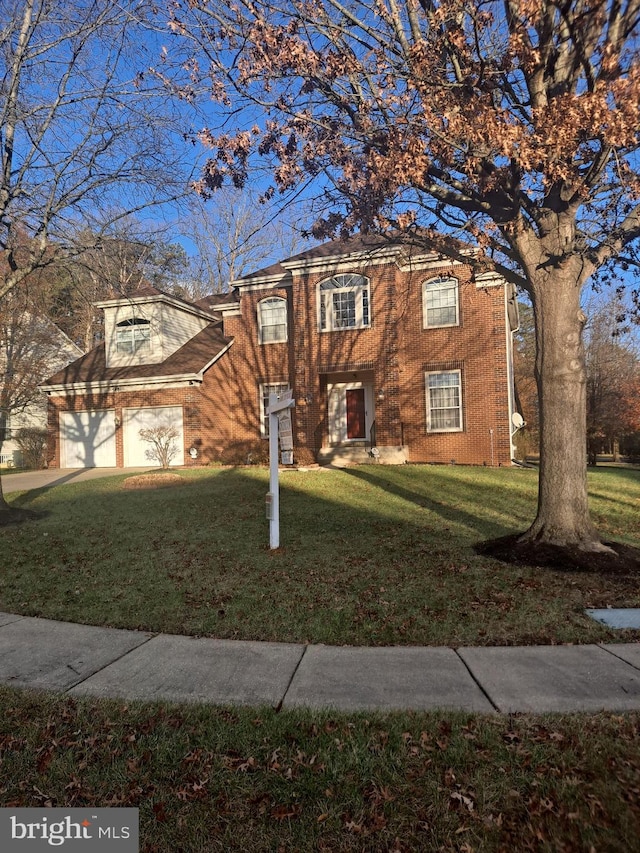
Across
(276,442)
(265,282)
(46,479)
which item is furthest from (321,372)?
(276,442)

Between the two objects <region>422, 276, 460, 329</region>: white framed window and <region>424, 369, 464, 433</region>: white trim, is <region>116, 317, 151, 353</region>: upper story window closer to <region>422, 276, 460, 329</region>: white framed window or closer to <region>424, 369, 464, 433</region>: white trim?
<region>422, 276, 460, 329</region>: white framed window

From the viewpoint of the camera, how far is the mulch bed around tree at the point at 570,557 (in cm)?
586

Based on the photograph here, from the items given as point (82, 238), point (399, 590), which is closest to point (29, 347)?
point (82, 238)

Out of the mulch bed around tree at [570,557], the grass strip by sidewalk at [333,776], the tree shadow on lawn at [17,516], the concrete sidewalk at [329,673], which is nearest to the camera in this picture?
the grass strip by sidewalk at [333,776]

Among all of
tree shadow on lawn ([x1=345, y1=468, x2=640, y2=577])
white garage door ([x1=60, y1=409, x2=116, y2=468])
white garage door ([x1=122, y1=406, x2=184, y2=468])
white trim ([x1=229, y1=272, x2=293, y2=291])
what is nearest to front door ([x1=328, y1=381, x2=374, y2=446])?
white trim ([x1=229, y1=272, x2=293, y2=291])

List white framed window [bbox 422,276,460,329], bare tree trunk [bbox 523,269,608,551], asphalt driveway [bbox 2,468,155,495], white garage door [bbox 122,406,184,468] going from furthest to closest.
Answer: white garage door [bbox 122,406,184,468], white framed window [bbox 422,276,460,329], asphalt driveway [bbox 2,468,155,495], bare tree trunk [bbox 523,269,608,551]

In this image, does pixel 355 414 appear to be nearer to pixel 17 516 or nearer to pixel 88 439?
pixel 88 439

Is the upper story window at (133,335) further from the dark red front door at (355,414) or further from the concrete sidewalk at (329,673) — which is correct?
the concrete sidewalk at (329,673)

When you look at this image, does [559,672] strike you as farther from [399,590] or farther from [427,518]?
[427,518]

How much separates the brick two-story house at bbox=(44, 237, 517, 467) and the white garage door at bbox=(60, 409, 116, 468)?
0.05m

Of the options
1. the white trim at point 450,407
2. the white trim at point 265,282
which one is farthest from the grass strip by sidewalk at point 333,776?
the white trim at point 265,282

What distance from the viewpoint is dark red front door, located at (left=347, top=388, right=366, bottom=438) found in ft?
64.2

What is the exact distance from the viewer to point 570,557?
19.8ft

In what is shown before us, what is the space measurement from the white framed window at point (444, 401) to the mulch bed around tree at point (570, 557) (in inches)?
460
